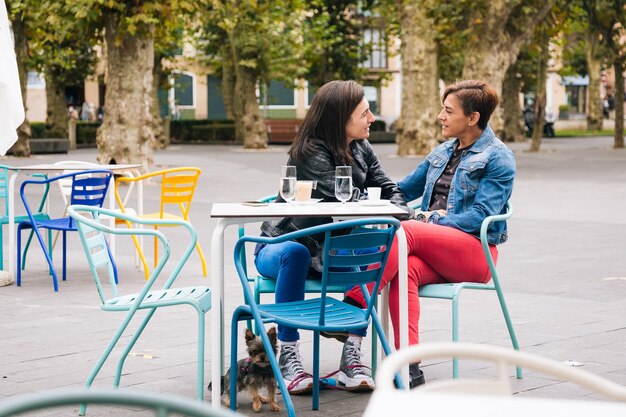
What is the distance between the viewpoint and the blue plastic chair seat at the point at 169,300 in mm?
5430

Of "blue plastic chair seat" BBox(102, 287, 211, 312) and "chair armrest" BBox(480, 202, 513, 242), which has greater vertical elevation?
"chair armrest" BBox(480, 202, 513, 242)

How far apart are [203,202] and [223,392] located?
1199 centimetres

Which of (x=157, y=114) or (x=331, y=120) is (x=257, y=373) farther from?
(x=157, y=114)

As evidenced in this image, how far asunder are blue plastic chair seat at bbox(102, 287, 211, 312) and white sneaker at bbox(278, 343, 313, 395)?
51 centimetres

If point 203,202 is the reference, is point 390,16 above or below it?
above

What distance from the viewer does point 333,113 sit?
614 centimetres

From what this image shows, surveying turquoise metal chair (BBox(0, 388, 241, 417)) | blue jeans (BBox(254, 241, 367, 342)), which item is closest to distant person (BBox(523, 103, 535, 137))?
blue jeans (BBox(254, 241, 367, 342))

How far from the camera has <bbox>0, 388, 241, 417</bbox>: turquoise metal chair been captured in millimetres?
2082

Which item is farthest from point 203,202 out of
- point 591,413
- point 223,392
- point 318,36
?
point 318,36

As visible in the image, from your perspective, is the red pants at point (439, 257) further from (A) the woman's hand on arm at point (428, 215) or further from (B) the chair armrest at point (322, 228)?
(B) the chair armrest at point (322, 228)

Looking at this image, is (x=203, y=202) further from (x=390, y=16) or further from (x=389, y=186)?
(x=390, y=16)

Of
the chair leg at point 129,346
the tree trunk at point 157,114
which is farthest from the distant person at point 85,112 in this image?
the chair leg at point 129,346

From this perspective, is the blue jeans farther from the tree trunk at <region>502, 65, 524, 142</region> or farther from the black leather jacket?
the tree trunk at <region>502, 65, 524, 142</region>

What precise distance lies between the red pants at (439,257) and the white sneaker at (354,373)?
273mm
